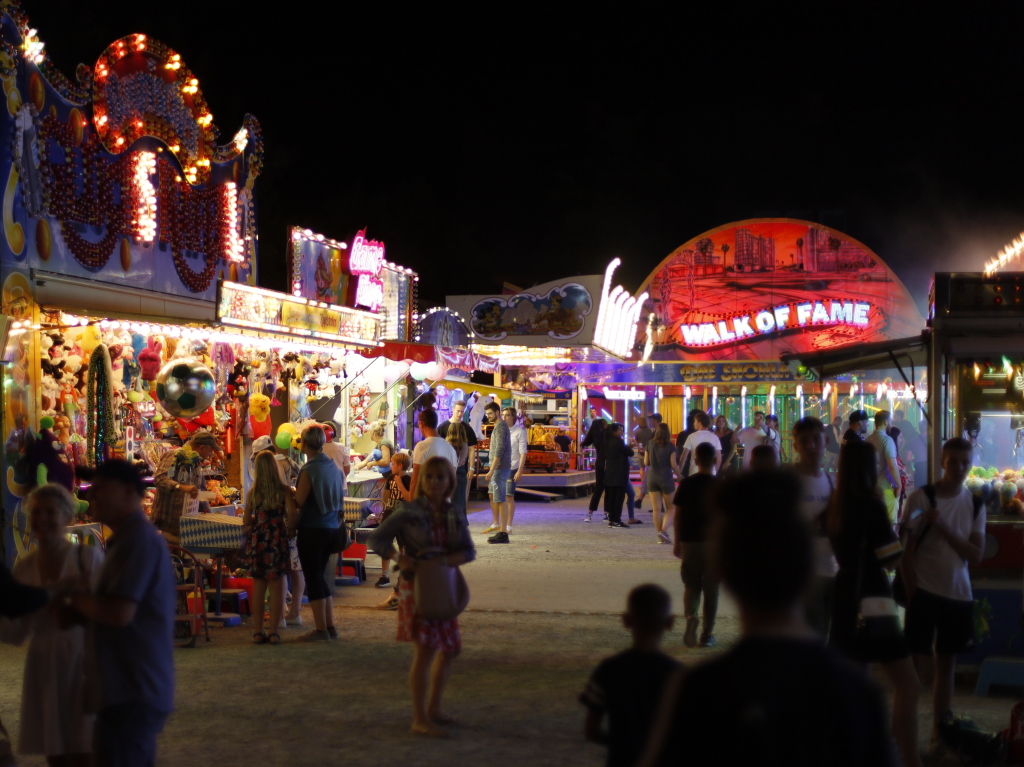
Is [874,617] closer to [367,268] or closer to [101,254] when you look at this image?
[101,254]

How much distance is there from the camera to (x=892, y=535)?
17.6 ft

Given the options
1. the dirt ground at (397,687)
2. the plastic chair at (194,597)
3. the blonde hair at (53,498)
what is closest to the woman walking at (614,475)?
A: the dirt ground at (397,687)

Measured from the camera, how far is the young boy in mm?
3037

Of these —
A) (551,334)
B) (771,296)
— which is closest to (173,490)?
(551,334)

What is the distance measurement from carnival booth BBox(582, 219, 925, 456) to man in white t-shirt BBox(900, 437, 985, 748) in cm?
2258

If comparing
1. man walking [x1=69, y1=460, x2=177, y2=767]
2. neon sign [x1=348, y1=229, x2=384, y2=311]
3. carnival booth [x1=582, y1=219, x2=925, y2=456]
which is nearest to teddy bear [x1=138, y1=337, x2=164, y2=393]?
neon sign [x1=348, y1=229, x2=384, y2=311]

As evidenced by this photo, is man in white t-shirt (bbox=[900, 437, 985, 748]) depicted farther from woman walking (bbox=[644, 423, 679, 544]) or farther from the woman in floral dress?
woman walking (bbox=[644, 423, 679, 544])

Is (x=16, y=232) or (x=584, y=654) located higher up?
(x=16, y=232)

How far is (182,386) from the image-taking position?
36.6ft

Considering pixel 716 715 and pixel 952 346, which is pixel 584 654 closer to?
pixel 952 346

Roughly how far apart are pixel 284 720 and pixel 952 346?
5.41 metres

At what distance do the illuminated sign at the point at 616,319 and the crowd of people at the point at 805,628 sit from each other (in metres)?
16.1

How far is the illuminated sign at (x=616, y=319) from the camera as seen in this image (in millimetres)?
22859

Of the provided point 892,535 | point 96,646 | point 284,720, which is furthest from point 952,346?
point 96,646
